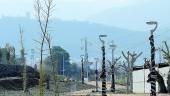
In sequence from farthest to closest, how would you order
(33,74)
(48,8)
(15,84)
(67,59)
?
(67,59) < (33,74) < (15,84) < (48,8)

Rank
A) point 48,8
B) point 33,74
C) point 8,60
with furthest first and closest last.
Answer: point 8,60
point 33,74
point 48,8

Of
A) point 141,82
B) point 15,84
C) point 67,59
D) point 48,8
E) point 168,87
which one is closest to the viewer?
point 48,8

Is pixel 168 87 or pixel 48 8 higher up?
pixel 48 8

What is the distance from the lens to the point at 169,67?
46.9m

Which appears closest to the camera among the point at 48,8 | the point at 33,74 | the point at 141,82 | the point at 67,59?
the point at 48,8

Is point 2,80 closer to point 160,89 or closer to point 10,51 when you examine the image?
point 10,51

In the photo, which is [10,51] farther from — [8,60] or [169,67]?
[169,67]

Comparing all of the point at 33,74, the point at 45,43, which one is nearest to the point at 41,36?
the point at 45,43

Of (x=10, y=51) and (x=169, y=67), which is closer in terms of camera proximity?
(x=169, y=67)

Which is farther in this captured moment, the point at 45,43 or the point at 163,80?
the point at 163,80

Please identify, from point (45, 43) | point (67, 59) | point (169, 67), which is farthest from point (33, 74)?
point (67, 59)

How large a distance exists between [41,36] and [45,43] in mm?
412

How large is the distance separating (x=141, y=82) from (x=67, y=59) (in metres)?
81.9

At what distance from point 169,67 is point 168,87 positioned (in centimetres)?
208
